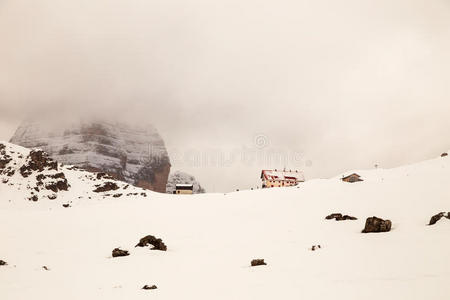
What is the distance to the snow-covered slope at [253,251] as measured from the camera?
7664mm

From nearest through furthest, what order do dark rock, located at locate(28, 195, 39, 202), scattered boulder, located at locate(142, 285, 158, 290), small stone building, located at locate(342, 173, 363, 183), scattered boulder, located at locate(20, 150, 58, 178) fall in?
1. scattered boulder, located at locate(142, 285, 158, 290)
2. small stone building, located at locate(342, 173, 363, 183)
3. dark rock, located at locate(28, 195, 39, 202)
4. scattered boulder, located at locate(20, 150, 58, 178)

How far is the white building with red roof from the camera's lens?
8350 cm

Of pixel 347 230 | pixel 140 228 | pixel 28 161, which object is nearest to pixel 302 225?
pixel 347 230

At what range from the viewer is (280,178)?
85125mm

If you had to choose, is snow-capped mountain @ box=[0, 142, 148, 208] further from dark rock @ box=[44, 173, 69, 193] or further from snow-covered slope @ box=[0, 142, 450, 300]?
snow-covered slope @ box=[0, 142, 450, 300]

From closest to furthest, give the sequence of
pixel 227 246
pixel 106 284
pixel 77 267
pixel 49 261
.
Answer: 1. pixel 106 284
2. pixel 77 267
3. pixel 49 261
4. pixel 227 246

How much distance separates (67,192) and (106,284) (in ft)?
171

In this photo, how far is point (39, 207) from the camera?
45438mm

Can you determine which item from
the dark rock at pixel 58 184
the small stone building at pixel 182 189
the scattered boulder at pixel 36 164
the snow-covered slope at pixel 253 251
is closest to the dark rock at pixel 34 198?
the dark rock at pixel 58 184

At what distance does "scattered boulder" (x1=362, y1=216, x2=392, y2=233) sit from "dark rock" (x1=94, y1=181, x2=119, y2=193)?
51.4 metres

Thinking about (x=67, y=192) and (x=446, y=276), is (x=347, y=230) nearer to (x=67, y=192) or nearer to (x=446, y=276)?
(x=446, y=276)

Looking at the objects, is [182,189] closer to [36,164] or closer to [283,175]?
[283,175]

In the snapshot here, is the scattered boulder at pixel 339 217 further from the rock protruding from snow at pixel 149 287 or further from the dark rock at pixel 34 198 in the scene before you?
the dark rock at pixel 34 198

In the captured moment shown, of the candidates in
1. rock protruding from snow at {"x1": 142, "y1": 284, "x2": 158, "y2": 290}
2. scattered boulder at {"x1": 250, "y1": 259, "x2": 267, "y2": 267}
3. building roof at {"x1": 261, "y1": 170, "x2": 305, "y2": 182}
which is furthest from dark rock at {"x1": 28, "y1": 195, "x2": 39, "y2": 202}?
building roof at {"x1": 261, "y1": 170, "x2": 305, "y2": 182}
